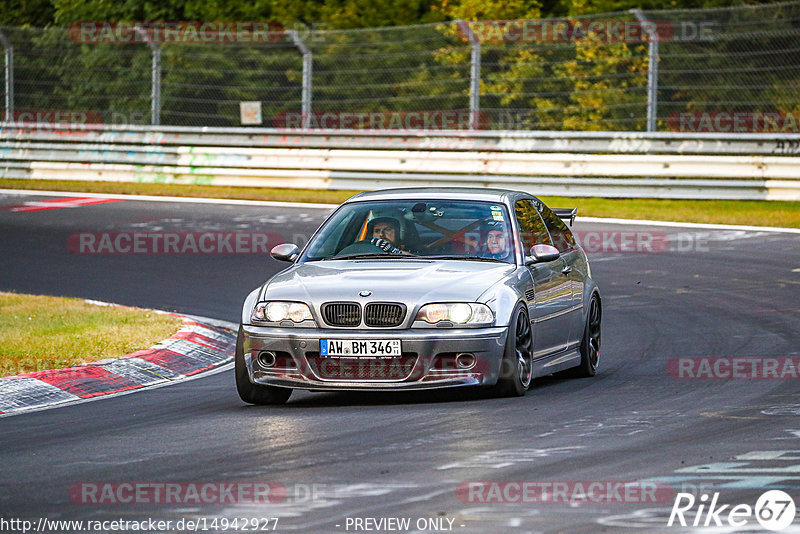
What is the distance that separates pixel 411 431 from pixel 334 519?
208 centimetres

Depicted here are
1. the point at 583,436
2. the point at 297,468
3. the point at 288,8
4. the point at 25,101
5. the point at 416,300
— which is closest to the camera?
the point at 297,468

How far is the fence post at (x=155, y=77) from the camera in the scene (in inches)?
1063

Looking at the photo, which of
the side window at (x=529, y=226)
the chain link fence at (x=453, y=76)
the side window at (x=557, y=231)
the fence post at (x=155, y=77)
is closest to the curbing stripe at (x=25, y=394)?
the side window at (x=529, y=226)

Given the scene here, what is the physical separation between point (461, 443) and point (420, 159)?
17.6m

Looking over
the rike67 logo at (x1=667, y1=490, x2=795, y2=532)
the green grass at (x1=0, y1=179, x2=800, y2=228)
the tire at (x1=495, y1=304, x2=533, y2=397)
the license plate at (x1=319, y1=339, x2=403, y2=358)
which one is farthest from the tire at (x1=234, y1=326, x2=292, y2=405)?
the green grass at (x1=0, y1=179, x2=800, y2=228)

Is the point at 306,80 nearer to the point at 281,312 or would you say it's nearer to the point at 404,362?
the point at 281,312

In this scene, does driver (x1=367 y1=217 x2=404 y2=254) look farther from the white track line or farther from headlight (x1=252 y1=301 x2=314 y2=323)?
the white track line

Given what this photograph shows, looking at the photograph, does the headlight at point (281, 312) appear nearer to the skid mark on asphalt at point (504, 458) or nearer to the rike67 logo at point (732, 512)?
the skid mark on asphalt at point (504, 458)

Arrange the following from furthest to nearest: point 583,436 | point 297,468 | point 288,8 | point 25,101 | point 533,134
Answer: point 288,8, point 25,101, point 533,134, point 583,436, point 297,468

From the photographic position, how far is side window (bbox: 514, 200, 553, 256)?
10.2m

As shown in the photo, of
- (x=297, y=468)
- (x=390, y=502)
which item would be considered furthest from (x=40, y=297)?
(x=390, y=502)

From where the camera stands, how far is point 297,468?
690 cm

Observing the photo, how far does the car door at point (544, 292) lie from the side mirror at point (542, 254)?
2.2 inches

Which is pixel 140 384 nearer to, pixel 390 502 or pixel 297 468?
pixel 297 468
